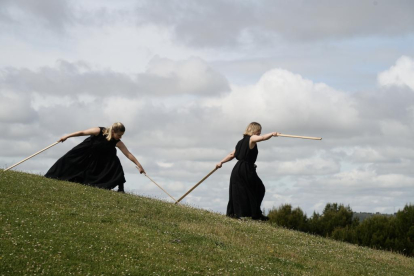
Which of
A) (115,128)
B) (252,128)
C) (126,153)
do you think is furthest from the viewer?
(126,153)

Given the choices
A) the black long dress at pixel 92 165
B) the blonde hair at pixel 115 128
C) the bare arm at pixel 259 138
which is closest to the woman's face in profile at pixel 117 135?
the blonde hair at pixel 115 128

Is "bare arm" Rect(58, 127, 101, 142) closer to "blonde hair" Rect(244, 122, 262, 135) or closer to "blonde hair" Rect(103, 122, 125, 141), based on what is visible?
"blonde hair" Rect(103, 122, 125, 141)

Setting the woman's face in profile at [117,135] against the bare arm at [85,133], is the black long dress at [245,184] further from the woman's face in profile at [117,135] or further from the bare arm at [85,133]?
the bare arm at [85,133]

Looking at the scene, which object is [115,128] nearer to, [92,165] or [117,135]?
[117,135]

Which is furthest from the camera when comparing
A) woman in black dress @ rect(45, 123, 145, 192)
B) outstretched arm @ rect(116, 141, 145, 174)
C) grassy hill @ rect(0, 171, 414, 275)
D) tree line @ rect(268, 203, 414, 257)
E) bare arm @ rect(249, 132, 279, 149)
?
tree line @ rect(268, 203, 414, 257)

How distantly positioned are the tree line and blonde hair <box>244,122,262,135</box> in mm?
7765

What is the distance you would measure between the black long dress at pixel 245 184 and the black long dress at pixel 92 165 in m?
4.89

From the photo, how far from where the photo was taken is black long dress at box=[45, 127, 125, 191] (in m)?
24.4

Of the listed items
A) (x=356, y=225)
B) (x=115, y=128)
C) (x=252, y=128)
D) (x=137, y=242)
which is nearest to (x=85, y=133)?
(x=115, y=128)

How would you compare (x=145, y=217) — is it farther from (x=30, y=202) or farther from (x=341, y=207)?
(x=341, y=207)

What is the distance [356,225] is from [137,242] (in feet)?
55.3

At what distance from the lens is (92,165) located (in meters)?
24.6

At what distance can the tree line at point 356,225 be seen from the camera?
2716 centimetres

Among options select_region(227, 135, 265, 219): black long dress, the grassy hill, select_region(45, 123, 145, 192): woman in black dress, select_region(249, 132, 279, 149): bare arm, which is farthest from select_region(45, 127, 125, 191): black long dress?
select_region(249, 132, 279, 149): bare arm
